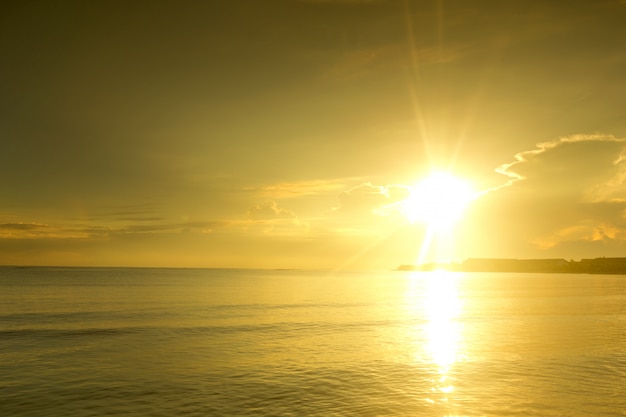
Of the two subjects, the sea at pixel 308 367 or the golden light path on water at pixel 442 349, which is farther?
the golden light path on water at pixel 442 349

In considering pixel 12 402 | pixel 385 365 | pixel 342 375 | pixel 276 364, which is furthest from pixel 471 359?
pixel 12 402

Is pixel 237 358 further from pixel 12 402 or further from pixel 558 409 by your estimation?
pixel 558 409

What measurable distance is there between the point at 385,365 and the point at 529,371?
1060 cm

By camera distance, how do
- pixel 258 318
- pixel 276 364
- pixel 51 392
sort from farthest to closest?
pixel 258 318
pixel 276 364
pixel 51 392

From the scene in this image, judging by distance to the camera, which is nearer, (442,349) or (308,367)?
(308,367)

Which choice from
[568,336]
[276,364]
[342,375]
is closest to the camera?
[342,375]

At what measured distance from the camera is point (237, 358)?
39406 millimetres

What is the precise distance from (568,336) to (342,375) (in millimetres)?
32298

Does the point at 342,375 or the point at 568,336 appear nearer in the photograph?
the point at 342,375

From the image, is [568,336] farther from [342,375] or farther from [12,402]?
[12,402]

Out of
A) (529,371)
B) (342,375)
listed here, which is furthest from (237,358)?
(529,371)

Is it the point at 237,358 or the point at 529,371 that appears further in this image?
the point at 237,358

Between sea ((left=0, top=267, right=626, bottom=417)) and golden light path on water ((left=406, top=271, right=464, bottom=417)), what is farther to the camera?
golden light path on water ((left=406, top=271, right=464, bottom=417))

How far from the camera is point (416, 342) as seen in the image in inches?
1928
